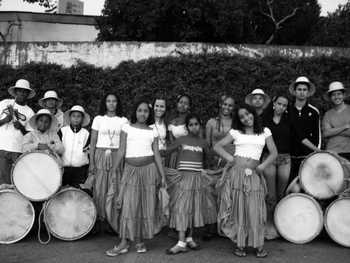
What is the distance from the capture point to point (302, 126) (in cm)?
597

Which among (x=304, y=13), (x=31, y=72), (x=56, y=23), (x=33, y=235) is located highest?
(x=304, y=13)

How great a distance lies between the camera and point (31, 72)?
9992 mm

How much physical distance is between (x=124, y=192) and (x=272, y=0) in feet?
68.4

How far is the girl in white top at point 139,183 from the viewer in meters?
4.98

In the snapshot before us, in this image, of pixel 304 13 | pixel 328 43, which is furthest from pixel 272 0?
pixel 328 43

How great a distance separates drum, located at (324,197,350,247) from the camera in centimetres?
529

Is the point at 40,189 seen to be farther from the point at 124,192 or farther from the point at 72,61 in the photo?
the point at 72,61

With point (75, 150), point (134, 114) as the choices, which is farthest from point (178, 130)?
point (75, 150)

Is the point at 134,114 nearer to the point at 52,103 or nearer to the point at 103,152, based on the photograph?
the point at 103,152

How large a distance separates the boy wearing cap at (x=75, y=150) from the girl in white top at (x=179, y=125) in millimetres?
1187

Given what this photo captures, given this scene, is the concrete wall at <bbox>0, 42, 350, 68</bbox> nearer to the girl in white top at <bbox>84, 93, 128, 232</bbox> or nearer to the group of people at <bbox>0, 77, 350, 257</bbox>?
the group of people at <bbox>0, 77, 350, 257</bbox>

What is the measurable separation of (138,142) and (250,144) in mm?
1357

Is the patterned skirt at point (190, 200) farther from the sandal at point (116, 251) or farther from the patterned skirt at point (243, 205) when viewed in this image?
the sandal at point (116, 251)

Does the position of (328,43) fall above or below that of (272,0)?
below
